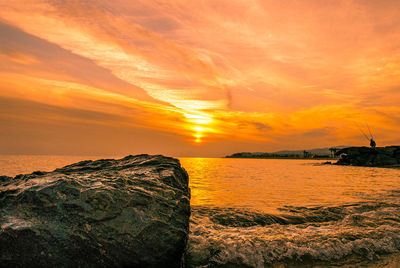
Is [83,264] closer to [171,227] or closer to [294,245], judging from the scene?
[171,227]

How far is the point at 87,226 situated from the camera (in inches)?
124

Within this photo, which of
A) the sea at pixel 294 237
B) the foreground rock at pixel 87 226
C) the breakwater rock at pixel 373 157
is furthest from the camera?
the breakwater rock at pixel 373 157

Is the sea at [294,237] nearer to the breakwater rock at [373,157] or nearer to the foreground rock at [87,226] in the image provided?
the foreground rock at [87,226]

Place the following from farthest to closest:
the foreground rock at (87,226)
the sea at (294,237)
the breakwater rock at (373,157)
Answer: the breakwater rock at (373,157) → the sea at (294,237) → the foreground rock at (87,226)

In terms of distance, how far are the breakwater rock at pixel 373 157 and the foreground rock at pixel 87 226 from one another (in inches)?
2039

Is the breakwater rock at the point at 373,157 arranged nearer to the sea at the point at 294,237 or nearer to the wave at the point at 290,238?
the sea at the point at 294,237

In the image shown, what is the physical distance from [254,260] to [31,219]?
136 inches

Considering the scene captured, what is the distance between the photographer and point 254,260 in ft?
12.7

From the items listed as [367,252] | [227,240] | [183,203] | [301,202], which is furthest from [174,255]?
[301,202]

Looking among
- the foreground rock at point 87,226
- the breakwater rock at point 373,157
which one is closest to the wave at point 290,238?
the foreground rock at point 87,226

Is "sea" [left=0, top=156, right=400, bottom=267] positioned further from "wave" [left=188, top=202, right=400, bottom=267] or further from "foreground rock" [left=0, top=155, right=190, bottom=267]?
"foreground rock" [left=0, top=155, right=190, bottom=267]

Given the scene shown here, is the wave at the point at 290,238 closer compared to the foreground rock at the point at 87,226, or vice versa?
the foreground rock at the point at 87,226

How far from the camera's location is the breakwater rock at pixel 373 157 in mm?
44166

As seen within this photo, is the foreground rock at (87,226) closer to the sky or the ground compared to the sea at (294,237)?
closer to the sky
